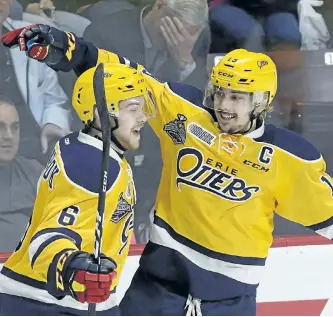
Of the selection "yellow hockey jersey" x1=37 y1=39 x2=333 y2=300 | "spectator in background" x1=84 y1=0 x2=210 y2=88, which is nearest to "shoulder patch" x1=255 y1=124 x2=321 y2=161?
"yellow hockey jersey" x1=37 y1=39 x2=333 y2=300

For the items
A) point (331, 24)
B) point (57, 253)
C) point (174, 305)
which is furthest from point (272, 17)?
point (57, 253)

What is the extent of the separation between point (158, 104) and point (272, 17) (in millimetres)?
1054

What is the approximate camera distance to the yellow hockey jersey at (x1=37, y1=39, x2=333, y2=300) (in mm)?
2408

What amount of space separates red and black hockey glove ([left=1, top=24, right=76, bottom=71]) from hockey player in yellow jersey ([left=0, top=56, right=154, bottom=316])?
0.69 feet

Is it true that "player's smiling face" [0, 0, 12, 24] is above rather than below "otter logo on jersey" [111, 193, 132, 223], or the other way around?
below

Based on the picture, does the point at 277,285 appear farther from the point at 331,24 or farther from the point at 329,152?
the point at 331,24

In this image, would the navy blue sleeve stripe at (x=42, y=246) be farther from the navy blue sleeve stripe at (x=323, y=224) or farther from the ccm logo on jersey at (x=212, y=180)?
the navy blue sleeve stripe at (x=323, y=224)

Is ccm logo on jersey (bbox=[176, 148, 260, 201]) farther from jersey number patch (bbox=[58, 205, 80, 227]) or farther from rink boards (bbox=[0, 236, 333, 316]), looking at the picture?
rink boards (bbox=[0, 236, 333, 316])

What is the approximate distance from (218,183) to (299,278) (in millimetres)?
760

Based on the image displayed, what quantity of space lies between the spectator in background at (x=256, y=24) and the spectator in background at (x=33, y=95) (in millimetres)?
562

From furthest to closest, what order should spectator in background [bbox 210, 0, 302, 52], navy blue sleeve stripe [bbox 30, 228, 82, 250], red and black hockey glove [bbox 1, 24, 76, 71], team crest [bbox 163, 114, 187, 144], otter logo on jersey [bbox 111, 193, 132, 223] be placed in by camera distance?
spectator in background [bbox 210, 0, 302, 52], team crest [bbox 163, 114, 187, 144], red and black hockey glove [bbox 1, 24, 76, 71], otter logo on jersey [bbox 111, 193, 132, 223], navy blue sleeve stripe [bbox 30, 228, 82, 250]

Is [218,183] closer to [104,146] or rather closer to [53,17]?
[104,146]

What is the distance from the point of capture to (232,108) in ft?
7.68

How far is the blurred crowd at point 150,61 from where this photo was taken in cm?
310
